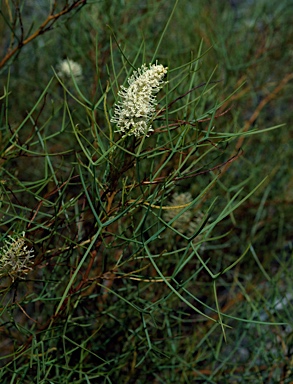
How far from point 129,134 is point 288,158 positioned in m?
0.48

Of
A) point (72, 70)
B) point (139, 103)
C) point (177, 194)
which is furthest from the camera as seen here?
point (72, 70)

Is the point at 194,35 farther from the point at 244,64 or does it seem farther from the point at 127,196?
Answer: the point at 127,196

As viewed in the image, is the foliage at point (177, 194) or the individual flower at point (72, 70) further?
the individual flower at point (72, 70)

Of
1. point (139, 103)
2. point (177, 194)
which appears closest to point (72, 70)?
point (177, 194)

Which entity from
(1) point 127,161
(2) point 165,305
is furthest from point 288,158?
(1) point 127,161

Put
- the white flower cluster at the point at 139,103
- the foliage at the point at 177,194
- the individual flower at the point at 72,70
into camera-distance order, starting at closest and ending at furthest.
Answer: the white flower cluster at the point at 139,103 → the foliage at the point at 177,194 → the individual flower at the point at 72,70

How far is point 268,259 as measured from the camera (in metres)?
0.65

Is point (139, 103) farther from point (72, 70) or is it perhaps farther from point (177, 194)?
point (72, 70)

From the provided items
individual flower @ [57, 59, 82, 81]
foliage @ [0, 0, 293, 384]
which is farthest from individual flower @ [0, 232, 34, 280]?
individual flower @ [57, 59, 82, 81]

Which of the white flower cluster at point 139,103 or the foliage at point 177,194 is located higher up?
the white flower cluster at point 139,103

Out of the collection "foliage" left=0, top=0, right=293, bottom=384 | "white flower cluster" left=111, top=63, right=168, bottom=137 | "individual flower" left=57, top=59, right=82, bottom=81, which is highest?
"white flower cluster" left=111, top=63, right=168, bottom=137

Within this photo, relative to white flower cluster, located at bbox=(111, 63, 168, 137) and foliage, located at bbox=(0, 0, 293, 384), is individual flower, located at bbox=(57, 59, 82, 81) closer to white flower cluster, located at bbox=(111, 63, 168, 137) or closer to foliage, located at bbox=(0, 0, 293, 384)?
foliage, located at bbox=(0, 0, 293, 384)

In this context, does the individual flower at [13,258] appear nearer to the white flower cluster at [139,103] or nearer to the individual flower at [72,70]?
the white flower cluster at [139,103]

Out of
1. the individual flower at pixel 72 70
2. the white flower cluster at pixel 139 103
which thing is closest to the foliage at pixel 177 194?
the individual flower at pixel 72 70
